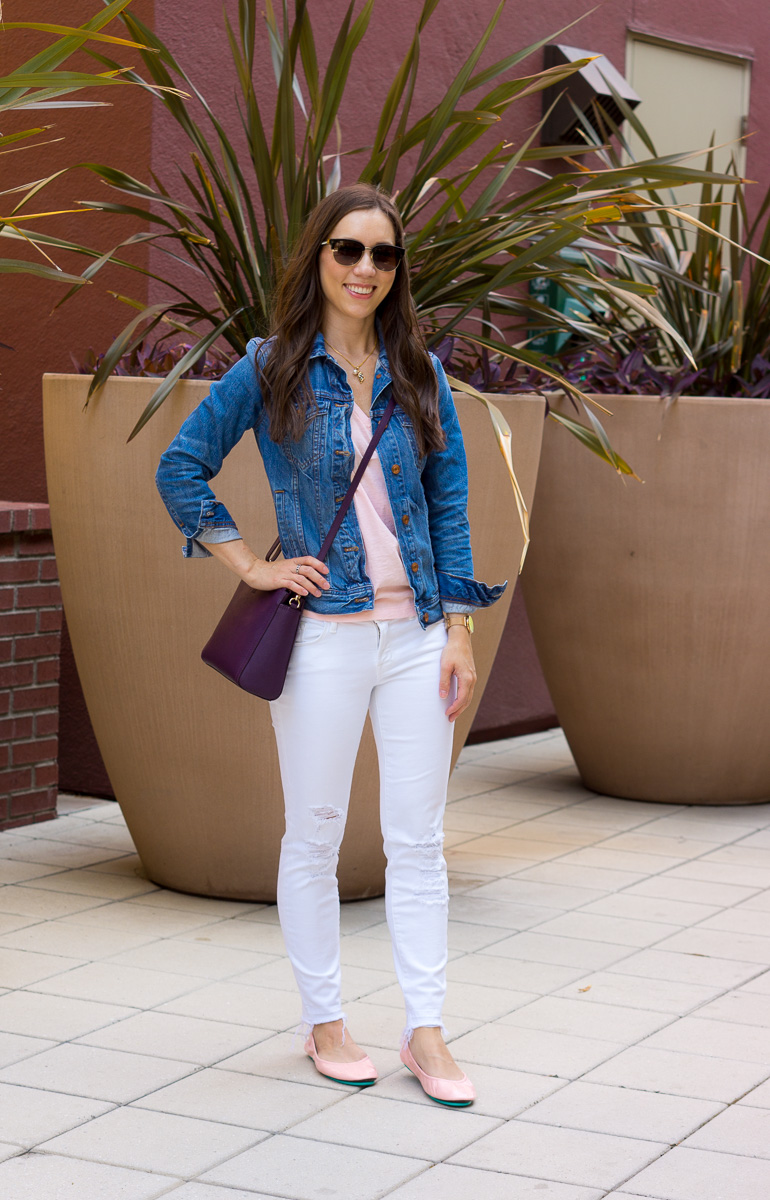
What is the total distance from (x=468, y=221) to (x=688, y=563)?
1.64 metres

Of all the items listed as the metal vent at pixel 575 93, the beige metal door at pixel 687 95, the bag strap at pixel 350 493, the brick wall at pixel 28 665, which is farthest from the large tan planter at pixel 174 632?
the beige metal door at pixel 687 95

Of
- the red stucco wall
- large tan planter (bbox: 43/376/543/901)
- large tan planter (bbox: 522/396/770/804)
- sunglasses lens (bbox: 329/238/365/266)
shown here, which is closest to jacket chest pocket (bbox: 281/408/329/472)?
sunglasses lens (bbox: 329/238/365/266)

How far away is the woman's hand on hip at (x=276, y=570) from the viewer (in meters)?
2.60

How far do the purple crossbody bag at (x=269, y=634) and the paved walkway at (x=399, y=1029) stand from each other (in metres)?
0.73

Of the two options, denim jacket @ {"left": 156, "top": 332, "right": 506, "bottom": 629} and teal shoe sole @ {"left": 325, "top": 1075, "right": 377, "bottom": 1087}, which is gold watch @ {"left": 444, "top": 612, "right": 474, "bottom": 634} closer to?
denim jacket @ {"left": 156, "top": 332, "right": 506, "bottom": 629}

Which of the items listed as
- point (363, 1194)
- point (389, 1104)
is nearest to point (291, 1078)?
point (389, 1104)

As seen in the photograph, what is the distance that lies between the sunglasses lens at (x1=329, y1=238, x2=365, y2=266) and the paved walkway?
143cm

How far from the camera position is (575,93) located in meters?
6.03

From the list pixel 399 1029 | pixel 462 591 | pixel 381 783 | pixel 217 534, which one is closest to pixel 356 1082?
pixel 399 1029

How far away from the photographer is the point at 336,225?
2.64 metres

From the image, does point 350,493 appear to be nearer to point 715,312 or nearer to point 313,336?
point 313,336

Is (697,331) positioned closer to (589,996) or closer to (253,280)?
(253,280)

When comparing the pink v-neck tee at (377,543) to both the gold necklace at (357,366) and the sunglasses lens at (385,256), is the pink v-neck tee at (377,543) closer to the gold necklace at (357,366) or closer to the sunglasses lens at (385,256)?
the gold necklace at (357,366)

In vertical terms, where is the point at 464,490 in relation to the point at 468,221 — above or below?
below
